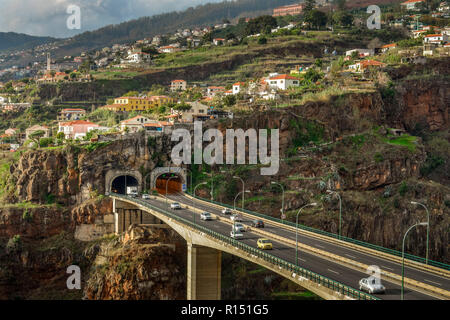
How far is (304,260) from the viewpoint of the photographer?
41.9 metres

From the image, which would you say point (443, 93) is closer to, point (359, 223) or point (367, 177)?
point (367, 177)

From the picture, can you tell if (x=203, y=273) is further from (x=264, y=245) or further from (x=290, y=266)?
(x=290, y=266)

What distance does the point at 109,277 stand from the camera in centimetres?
6975

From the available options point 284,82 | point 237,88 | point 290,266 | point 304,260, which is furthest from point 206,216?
point 237,88

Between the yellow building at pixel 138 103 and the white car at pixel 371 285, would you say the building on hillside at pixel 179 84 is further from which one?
the white car at pixel 371 285

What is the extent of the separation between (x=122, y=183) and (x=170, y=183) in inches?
289

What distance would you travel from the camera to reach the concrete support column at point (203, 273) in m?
55.5

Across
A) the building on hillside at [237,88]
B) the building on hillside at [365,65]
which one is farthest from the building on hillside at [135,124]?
the building on hillside at [365,65]

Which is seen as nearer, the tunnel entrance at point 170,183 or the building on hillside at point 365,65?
the tunnel entrance at point 170,183

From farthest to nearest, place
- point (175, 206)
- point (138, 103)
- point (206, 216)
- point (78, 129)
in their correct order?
point (138, 103), point (78, 129), point (175, 206), point (206, 216)

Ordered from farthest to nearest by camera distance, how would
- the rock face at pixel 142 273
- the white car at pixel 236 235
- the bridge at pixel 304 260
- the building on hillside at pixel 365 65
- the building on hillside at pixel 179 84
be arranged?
the building on hillside at pixel 179 84 → the building on hillside at pixel 365 65 → the rock face at pixel 142 273 → the white car at pixel 236 235 → the bridge at pixel 304 260

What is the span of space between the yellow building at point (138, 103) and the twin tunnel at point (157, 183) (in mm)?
34260

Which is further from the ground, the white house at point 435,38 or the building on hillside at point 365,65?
the white house at point 435,38

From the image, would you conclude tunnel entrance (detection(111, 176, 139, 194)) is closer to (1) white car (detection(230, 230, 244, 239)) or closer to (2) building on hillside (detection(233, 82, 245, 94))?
(2) building on hillside (detection(233, 82, 245, 94))
